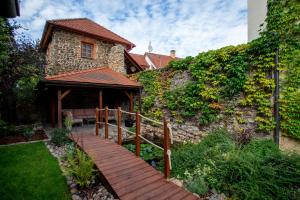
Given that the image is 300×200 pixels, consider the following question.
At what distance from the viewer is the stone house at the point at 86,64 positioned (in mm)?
9828

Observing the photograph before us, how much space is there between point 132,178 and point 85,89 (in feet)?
Answer: 29.4

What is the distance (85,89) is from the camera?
1122cm

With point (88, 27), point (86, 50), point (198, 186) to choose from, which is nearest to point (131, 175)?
point (198, 186)

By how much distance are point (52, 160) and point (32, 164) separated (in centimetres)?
43

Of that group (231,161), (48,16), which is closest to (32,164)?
(231,161)

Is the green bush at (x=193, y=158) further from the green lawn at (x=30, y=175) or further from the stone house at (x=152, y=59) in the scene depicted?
the stone house at (x=152, y=59)

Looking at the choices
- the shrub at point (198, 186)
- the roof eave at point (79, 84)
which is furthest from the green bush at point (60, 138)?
the shrub at point (198, 186)

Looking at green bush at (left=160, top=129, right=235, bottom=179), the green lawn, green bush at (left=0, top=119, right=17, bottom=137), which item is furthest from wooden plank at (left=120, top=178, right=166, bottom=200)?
green bush at (left=0, top=119, right=17, bottom=137)

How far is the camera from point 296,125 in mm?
4938

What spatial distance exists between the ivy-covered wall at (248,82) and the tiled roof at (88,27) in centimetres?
630

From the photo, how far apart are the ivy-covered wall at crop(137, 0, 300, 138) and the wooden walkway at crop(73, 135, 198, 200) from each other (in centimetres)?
387

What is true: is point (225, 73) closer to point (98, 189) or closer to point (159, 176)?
point (159, 176)

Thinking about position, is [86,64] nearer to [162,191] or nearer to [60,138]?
[60,138]

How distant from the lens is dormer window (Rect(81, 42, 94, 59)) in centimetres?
1183
